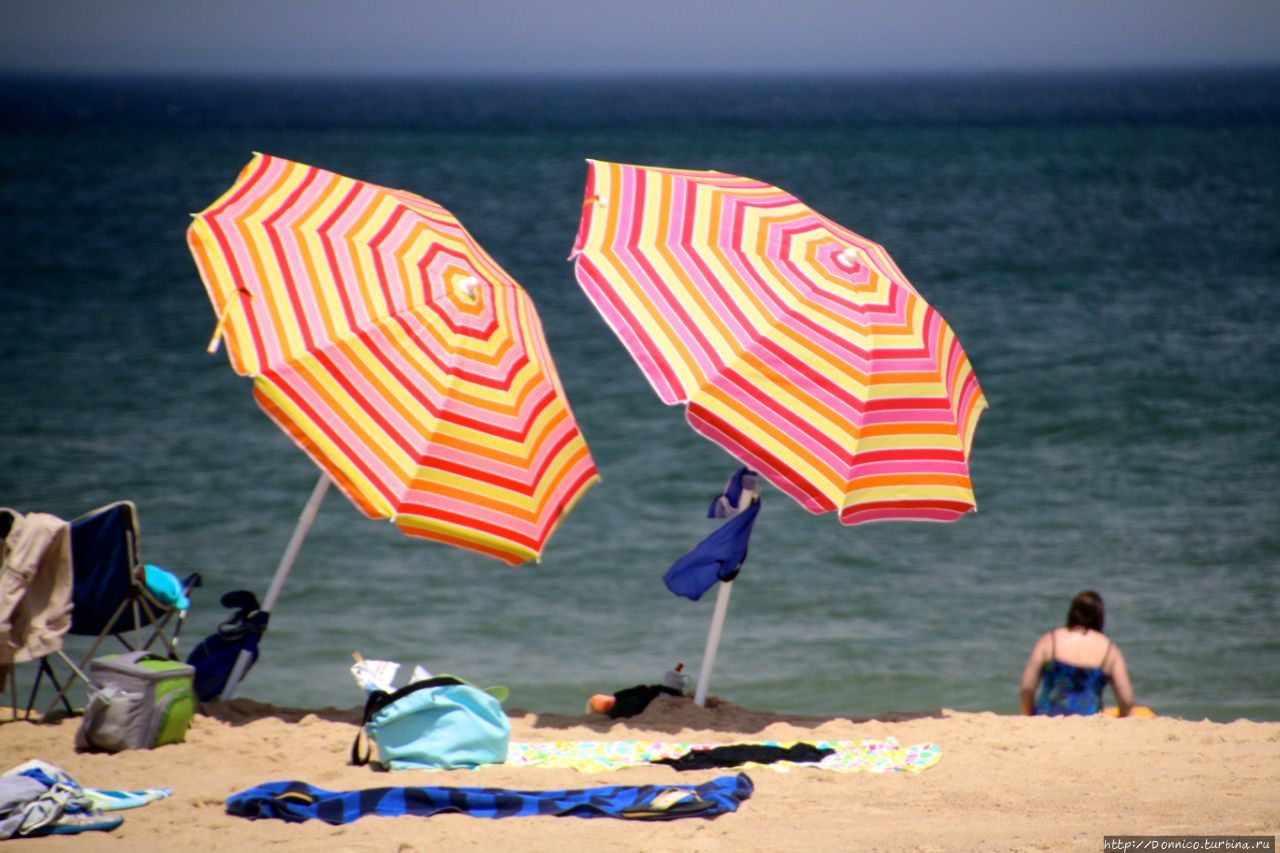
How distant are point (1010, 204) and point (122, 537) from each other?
29.7 meters

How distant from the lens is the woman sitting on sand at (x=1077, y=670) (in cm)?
618

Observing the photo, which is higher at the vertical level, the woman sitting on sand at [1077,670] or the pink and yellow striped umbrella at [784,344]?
the pink and yellow striped umbrella at [784,344]

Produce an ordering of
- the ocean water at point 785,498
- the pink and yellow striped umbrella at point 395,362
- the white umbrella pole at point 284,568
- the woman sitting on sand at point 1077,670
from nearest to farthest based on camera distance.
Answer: the pink and yellow striped umbrella at point 395,362, the white umbrella pole at point 284,568, the woman sitting on sand at point 1077,670, the ocean water at point 785,498

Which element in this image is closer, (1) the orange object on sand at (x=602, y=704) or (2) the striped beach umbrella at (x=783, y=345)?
(2) the striped beach umbrella at (x=783, y=345)

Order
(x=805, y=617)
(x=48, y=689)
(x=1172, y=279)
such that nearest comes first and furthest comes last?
(x=48, y=689)
(x=805, y=617)
(x=1172, y=279)

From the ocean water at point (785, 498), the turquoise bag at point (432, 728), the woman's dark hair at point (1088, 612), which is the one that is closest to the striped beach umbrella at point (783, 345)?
the woman's dark hair at point (1088, 612)

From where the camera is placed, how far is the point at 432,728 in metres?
5.14

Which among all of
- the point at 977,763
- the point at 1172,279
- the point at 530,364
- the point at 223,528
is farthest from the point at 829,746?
the point at 1172,279

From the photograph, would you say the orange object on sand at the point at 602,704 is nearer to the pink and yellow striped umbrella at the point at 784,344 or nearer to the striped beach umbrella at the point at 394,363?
the striped beach umbrella at the point at 394,363

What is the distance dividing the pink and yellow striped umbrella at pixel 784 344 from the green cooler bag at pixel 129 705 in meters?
2.07

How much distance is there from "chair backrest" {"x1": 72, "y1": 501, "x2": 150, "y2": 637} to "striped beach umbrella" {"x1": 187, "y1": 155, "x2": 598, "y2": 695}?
553 millimetres

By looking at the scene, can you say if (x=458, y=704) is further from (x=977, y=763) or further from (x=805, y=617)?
(x=805, y=617)

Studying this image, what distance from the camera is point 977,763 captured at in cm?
526

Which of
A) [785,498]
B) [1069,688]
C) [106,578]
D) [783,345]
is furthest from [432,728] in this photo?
[785,498]
